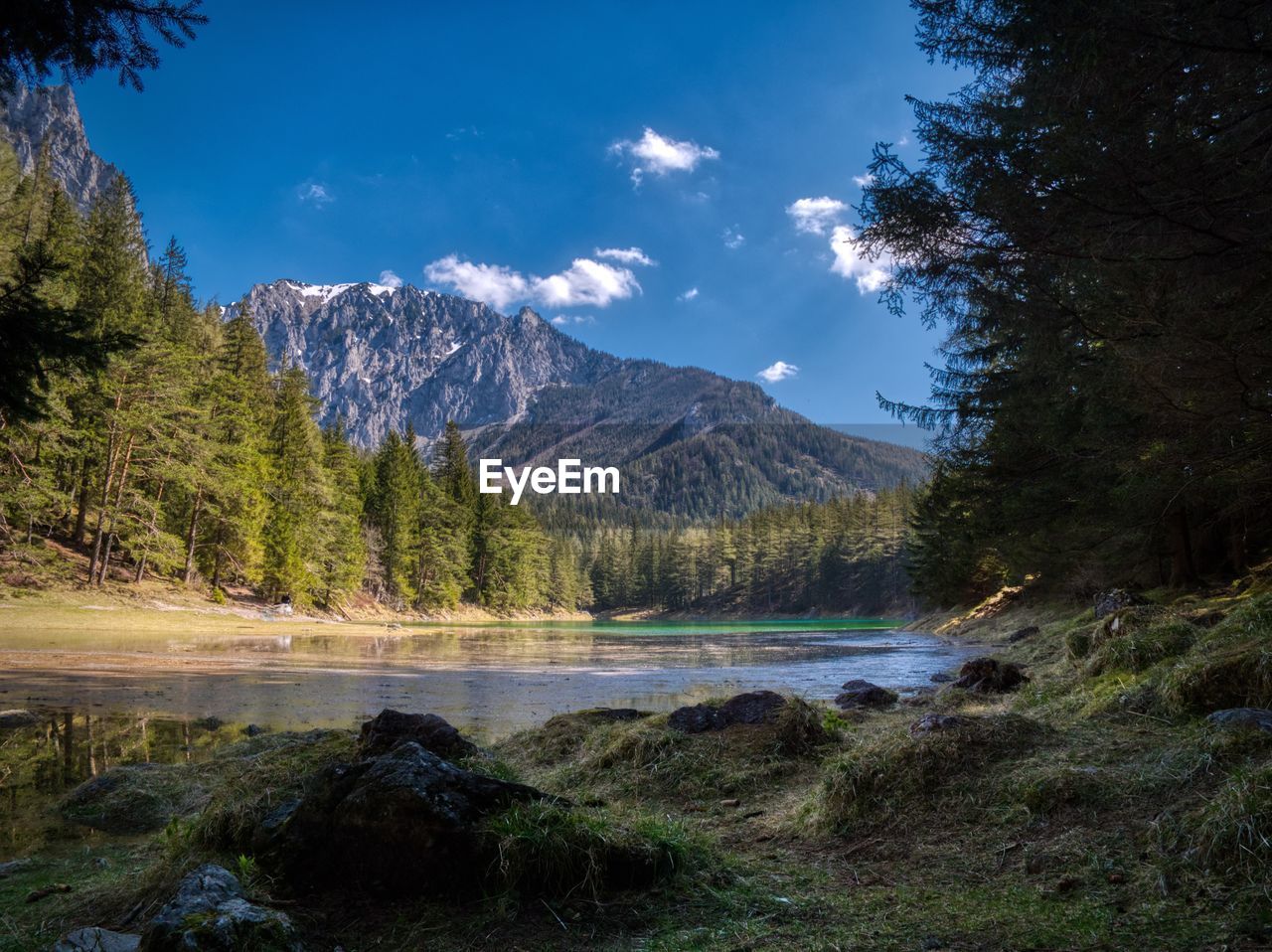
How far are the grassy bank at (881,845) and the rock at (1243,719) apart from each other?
0.27 feet

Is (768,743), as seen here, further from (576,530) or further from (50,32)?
(576,530)

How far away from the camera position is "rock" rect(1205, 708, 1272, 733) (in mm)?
4043

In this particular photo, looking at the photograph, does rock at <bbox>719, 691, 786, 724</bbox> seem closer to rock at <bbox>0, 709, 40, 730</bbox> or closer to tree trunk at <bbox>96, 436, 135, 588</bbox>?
rock at <bbox>0, 709, 40, 730</bbox>

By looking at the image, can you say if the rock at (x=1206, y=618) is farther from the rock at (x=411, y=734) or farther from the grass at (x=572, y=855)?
the rock at (x=411, y=734)

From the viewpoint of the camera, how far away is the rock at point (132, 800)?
5402mm

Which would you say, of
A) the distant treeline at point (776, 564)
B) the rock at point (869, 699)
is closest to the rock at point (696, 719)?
the rock at point (869, 699)

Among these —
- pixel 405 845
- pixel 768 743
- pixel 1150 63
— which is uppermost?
pixel 1150 63

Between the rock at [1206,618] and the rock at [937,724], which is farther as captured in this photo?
the rock at [1206,618]

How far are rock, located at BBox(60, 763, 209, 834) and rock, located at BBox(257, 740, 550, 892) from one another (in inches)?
102

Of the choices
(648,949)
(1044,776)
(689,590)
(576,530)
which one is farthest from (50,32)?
(576,530)

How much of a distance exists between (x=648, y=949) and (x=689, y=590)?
138782mm

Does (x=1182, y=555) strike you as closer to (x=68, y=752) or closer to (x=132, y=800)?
(x=132, y=800)

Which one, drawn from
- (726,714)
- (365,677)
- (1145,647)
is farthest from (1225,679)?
(365,677)

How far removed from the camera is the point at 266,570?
41594mm
